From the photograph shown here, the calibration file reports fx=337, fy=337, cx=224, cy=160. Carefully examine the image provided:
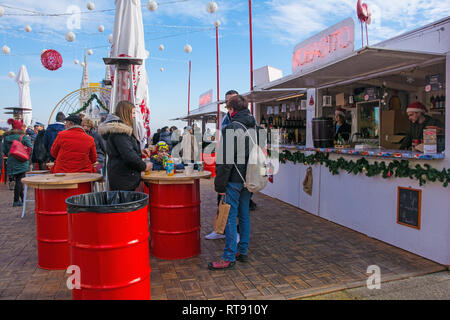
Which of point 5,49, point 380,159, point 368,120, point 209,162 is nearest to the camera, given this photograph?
point 380,159

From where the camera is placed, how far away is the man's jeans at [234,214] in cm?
358

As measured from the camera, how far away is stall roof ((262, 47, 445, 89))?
376 cm

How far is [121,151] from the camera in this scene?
3.47 meters

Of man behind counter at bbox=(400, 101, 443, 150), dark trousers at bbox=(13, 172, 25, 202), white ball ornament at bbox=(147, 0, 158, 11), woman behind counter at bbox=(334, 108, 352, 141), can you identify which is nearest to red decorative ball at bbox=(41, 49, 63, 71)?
white ball ornament at bbox=(147, 0, 158, 11)

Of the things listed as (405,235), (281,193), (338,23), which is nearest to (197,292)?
(405,235)

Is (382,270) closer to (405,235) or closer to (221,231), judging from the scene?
(405,235)

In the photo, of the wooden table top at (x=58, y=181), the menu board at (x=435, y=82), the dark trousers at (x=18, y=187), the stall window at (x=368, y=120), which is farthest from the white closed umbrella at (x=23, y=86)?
the menu board at (x=435, y=82)

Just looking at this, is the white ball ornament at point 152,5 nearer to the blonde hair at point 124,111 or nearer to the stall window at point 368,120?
the stall window at point 368,120

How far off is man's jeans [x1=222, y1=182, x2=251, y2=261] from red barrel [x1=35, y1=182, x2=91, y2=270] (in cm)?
162

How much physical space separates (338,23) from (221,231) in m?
3.36

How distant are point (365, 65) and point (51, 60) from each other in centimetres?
780

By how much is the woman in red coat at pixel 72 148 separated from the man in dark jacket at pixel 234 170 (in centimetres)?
177

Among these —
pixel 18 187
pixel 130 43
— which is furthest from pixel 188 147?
pixel 130 43

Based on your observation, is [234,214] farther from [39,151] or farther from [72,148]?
[39,151]
